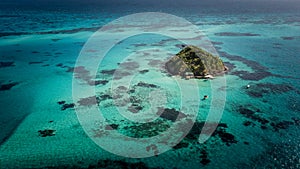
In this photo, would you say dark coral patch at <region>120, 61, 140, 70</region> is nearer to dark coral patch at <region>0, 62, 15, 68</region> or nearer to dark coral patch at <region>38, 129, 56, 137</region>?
dark coral patch at <region>38, 129, 56, 137</region>

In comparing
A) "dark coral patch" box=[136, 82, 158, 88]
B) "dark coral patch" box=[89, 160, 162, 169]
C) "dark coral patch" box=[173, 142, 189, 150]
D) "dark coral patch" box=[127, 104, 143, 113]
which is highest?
"dark coral patch" box=[136, 82, 158, 88]

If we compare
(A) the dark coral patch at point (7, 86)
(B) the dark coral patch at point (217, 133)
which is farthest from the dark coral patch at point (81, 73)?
(B) the dark coral patch at point (217, 133)

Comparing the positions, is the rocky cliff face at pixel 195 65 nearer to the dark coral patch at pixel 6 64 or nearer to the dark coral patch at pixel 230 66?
the dark coral patch at pixel 230 66

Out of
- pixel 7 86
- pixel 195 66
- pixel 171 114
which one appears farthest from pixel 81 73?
pixel 171 114

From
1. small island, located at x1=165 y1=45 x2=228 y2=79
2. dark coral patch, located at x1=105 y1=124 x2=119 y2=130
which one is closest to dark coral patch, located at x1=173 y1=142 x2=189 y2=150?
dark coral patch, located at x1=105 y1=124 x2=119 y2=130

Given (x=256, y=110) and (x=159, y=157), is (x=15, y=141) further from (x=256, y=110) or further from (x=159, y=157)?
(x=256, y=110)

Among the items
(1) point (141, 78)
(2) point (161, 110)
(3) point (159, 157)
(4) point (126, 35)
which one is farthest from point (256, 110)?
(4) point (126, 35)

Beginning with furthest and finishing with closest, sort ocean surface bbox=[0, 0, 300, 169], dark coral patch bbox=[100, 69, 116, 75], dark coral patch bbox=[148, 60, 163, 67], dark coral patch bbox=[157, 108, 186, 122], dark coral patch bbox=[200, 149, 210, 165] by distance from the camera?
dark coral patch bbox=[148, 60, 163, 67]
dark coral patch bbox=[100, 69, 116, 75]
dark coral patch bbox=[157, 108, 186, 122]
ocean surface bbox=[0, 0, 300, 169]
dark coral patch bbox=[200, 149, 210, 165]

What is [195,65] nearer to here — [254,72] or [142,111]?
[254,72]
